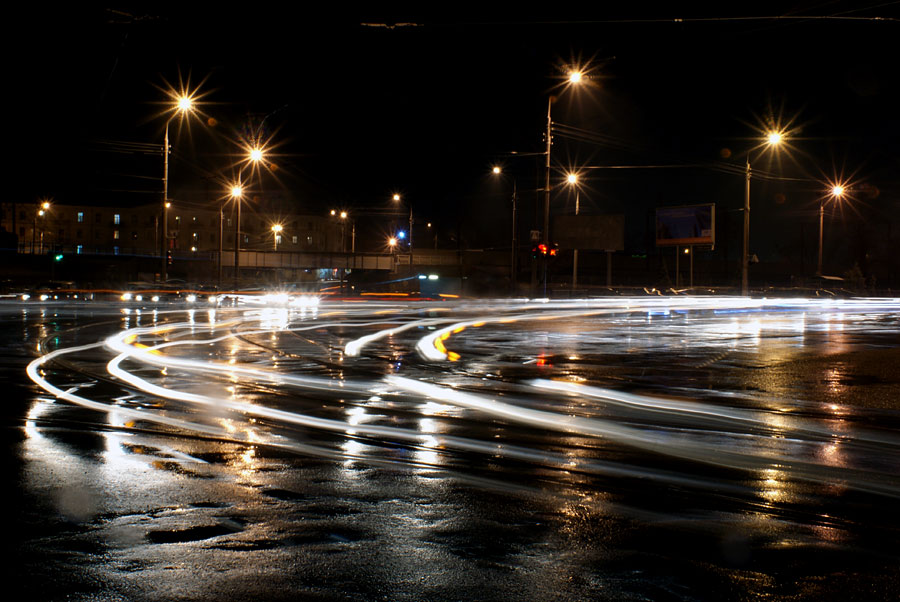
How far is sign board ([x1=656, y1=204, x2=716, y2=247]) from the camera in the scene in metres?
72.1

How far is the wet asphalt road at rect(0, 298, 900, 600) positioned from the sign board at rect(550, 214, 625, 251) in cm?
4757

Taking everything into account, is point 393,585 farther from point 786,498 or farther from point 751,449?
point 751,449

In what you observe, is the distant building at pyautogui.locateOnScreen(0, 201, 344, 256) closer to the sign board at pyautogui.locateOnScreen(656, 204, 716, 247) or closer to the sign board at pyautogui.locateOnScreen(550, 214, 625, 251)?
the sign board at pyautogui.locateOnScreen(656, 204, 716, 247)

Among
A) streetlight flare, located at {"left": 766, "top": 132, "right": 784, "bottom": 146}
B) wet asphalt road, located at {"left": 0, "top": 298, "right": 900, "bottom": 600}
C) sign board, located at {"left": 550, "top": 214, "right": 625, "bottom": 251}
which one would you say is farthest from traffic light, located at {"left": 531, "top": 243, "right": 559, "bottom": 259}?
wet asphalt road, located at {"left": 0, "top": 298, "right": 900, "bottom": 600}

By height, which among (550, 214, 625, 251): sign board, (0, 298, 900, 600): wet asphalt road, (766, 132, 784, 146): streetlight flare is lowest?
(0, 298, 900, 600): wet asphalt road

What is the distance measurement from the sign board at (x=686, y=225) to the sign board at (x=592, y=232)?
12.7 meters

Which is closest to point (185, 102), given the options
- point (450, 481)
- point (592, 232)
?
point (592, 232)

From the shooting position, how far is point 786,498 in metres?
5.75

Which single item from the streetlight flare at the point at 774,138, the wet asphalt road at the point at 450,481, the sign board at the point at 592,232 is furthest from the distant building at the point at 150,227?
the wet asphalt road at the point at 450,481

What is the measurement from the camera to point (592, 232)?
62.5m

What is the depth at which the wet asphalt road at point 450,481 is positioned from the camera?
4.14m

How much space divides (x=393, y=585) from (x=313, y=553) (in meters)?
0.64

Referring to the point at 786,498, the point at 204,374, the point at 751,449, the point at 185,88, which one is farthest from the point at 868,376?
the point at 185,88

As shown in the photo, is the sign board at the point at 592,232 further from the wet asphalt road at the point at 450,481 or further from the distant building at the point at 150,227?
the distant building at the point at 150,227
